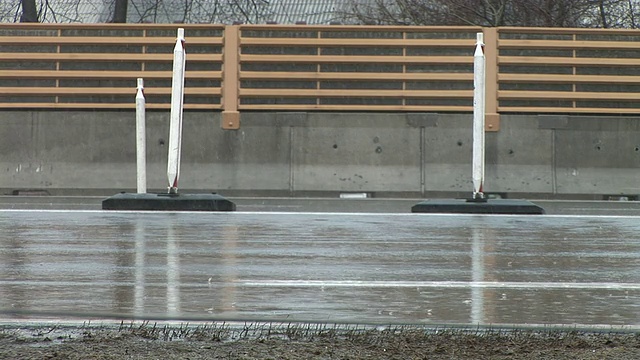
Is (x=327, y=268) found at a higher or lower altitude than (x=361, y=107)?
lower

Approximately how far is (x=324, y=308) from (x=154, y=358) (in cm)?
172

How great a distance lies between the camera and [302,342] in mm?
5348

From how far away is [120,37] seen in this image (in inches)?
674

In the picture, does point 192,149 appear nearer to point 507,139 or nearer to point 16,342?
point 507,139

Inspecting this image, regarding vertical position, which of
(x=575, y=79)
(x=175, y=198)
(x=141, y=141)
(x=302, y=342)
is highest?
(x=575, y=79)

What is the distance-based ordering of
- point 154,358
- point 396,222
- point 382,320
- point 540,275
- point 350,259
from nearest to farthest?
point 154,358 < point 382,320 < point 540,275 < point 350,259 < point 396,222

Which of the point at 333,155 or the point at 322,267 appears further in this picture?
the point at 333,155

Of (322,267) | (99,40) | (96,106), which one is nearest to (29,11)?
(99,40)

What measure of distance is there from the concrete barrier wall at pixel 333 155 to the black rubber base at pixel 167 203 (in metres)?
2.86

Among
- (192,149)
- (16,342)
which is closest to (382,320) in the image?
(16,342)

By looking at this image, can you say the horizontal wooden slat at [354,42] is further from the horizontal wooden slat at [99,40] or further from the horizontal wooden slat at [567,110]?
the horizontal wooden slat at [567,110]

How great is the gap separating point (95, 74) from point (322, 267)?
32.1ft

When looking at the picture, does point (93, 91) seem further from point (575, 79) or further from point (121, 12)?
point (575, 79)

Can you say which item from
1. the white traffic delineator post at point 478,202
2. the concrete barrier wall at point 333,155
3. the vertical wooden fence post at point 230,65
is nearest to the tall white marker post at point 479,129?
the white traffic delineator post at point 478,202
